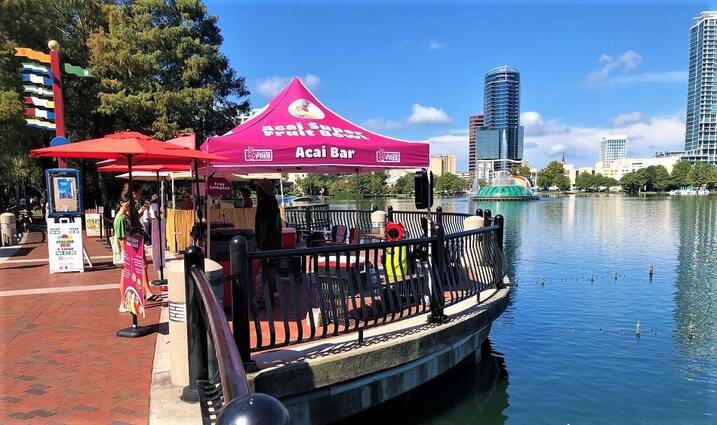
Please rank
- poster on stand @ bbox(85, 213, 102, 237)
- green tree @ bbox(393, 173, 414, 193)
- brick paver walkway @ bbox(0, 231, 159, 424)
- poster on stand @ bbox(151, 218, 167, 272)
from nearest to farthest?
brick paver walkway @ bbox(0, 231, 159, 424), poster on stand @ bbox(151, 218, 167, 272), poster on stand @ bbox(85, 213, 102, 237), green tree @ bbox(393, 173, 414, 193)

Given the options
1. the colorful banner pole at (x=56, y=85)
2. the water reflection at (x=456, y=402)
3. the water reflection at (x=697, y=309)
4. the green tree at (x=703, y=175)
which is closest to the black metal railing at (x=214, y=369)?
the water reflection at (x=456, y=402)

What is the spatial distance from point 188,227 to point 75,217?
3.87 meters

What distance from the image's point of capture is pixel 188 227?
14156 mm

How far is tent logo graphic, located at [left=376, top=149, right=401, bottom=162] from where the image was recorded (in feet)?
22.1

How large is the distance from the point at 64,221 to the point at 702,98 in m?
217

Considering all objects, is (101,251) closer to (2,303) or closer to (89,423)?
(2,303)

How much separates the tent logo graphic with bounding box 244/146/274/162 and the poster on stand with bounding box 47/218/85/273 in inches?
266

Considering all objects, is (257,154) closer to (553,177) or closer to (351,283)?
(351,283)

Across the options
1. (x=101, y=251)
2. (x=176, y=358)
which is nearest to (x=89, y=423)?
(x=176, y=358)

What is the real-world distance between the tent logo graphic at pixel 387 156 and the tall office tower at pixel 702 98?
667 ft

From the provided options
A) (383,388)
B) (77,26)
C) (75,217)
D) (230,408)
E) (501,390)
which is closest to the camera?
(230,408)

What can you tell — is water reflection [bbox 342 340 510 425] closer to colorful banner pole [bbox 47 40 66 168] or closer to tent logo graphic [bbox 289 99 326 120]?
tent logo graphic [bbox 289 99 326 120]

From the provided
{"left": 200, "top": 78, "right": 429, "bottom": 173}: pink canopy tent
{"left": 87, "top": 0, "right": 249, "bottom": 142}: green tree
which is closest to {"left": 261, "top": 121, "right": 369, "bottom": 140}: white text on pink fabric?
{"left": 200, "top": 78, "right": 429, "bottom": 173}: pink canopy tent

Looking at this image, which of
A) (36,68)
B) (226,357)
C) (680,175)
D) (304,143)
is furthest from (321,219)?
(680,175)
